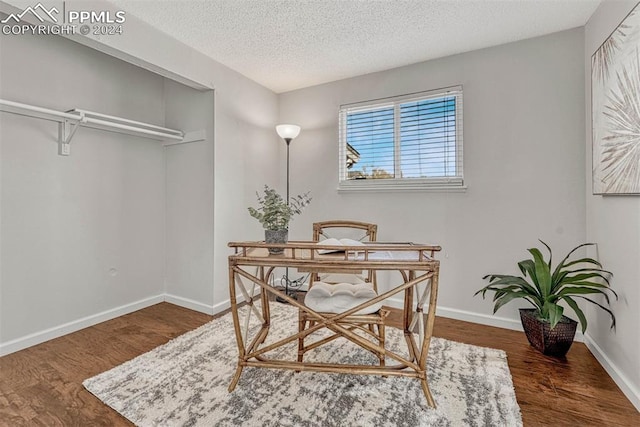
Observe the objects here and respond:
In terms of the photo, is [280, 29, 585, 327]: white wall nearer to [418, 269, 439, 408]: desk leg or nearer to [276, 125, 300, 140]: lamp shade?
[276, 125, 300, 140]: lamp shade

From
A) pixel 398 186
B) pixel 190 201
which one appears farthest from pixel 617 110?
pixel 190 201

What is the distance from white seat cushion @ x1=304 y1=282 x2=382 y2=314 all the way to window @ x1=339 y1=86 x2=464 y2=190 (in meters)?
1.43

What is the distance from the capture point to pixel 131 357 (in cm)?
198

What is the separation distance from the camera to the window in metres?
2.65

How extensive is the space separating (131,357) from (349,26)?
279 centimetres

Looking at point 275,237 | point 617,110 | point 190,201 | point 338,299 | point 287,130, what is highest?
point 287,130

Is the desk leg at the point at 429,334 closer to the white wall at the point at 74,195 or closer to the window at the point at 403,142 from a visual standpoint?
the window at the point at 403,142

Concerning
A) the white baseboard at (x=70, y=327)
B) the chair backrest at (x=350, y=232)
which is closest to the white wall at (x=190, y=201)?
the white baseboard at (x=70, y=327)

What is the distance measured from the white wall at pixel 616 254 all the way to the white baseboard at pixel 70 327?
3631 millimetres

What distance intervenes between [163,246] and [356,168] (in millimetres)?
2196

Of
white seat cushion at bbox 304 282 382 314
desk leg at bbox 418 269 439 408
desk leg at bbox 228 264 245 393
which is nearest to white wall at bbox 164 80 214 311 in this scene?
desk leg at bbox 228 264 245 393

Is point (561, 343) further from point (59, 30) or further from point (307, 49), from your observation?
point (59, 30)

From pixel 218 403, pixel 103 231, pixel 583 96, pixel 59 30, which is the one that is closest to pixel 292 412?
pixel 218 403

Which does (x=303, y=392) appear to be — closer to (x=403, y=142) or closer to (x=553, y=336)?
(x=553, y=336)
